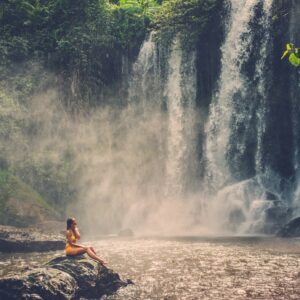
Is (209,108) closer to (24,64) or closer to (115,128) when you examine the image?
(115,128)

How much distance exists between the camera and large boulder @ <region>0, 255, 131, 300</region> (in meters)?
10.5

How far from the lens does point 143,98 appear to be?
36656 mm

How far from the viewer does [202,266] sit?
572 inches

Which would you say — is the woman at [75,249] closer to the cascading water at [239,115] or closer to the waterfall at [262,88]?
the cascading water at [239,115]

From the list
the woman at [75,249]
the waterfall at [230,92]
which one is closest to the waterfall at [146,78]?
the waterfall at [230,92]

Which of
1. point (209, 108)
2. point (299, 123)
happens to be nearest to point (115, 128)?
point (209, 108)

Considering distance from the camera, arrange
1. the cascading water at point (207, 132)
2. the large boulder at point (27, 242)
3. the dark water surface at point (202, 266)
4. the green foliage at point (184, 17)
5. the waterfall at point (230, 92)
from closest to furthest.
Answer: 1. the dark water surface at point (202, 266)
2. the large boulder at point (27, 242)
3. the cascading water at point (207, 132)
4. the waterfall at point (230, 92)
5. the green foliage at point (184, 17)

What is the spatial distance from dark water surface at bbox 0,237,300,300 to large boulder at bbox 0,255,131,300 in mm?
523

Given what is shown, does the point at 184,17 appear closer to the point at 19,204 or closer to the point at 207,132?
the point at 207,132

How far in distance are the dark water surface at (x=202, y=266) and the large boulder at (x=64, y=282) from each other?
523 millimetres

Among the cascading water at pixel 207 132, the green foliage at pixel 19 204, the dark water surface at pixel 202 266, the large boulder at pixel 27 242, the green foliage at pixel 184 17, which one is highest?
the green foliage at pixel 184 17

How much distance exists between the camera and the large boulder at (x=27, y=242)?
1941cm

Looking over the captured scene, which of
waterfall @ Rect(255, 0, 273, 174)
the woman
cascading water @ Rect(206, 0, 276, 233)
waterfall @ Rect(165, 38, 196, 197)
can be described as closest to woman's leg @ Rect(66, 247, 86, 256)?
the woman

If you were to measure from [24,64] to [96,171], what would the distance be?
981 centimetres
